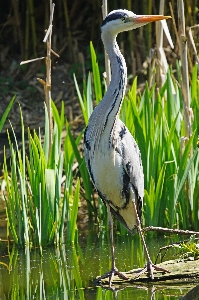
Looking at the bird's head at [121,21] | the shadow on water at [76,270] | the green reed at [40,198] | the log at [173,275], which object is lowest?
the shadow on water at [76,270]

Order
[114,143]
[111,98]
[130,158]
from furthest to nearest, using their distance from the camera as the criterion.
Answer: [130,158] → [114,143] → [111,98]

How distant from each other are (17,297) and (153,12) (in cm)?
680

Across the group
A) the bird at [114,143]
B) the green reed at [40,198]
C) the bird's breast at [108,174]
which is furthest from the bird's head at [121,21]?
the green reed at [40,198]

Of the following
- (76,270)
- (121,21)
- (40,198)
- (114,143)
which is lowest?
(76,270)

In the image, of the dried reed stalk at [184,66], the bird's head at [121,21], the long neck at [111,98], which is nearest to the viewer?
the long neck at [111,98]

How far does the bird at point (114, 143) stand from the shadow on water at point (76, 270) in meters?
0.23

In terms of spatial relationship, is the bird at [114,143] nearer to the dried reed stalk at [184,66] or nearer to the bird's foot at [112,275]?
the bird's foot at [112,275]

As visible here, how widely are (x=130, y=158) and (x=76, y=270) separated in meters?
1.05

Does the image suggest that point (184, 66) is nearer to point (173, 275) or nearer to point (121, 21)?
point (121, 21)

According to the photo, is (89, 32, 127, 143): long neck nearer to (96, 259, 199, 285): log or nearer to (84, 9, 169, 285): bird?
(84, 9, 169, 285): bird

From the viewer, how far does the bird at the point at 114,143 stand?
18.2 feet

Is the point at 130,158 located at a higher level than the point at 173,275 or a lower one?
higher

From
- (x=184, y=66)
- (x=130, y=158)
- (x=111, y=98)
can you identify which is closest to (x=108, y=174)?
(x=130, y=158)

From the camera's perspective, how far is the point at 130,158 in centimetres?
579
